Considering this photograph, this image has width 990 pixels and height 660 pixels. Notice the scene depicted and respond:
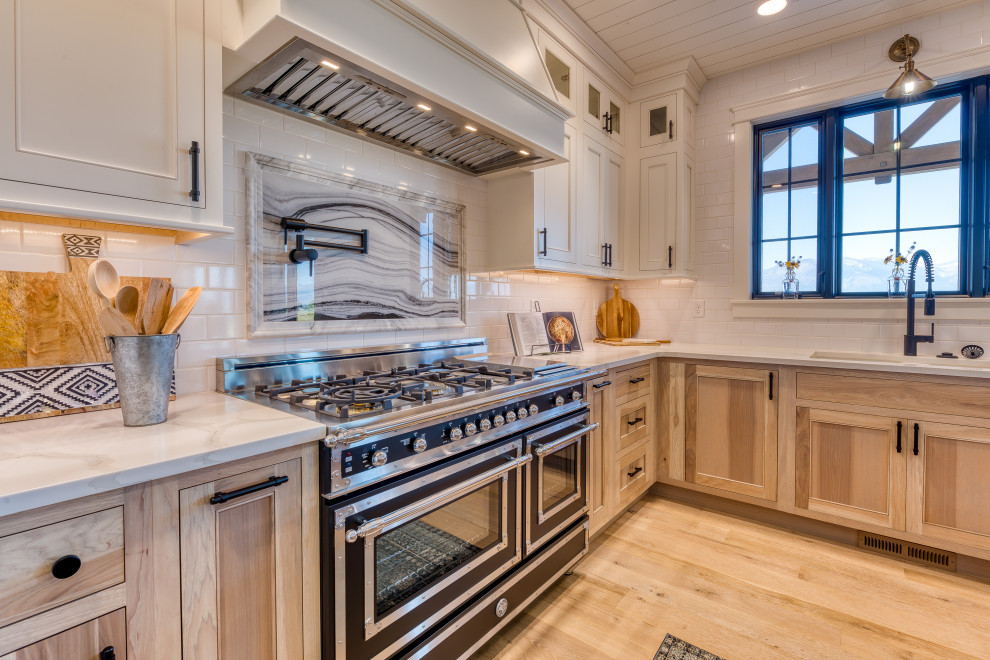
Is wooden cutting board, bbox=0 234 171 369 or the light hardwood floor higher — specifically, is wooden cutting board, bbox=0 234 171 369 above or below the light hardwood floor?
above

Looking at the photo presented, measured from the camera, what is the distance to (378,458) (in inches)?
47.0

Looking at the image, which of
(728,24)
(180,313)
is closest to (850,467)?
(728,24)

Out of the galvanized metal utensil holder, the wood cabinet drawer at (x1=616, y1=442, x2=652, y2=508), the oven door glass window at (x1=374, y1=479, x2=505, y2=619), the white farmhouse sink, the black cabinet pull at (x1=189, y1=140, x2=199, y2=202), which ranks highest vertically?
the black cabinet pull at (x1=189, y1=140, x2=199, y2=202)

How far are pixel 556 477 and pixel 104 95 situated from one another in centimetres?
186

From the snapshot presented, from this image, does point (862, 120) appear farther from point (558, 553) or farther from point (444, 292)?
point (558, 553)

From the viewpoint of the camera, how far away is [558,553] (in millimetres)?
1966

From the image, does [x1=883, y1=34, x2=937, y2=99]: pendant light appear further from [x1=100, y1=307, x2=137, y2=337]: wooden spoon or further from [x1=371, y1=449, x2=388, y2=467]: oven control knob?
[x1=100, y1=307, x2=137, y2=337]: wooden spoon

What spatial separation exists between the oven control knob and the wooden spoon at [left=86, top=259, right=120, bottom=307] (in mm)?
693

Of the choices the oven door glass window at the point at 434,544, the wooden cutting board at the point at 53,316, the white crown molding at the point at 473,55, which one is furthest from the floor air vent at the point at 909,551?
the wooden cutting board at the point at 53,316

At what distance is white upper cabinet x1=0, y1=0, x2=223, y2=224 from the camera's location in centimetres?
96

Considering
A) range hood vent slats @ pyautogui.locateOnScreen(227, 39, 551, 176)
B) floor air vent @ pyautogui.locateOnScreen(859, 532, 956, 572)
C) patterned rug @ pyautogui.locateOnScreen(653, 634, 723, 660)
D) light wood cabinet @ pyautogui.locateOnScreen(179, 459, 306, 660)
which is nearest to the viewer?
light wood cabinet @ pyautogui.locateOnScreen(179, 459, 306, 660)

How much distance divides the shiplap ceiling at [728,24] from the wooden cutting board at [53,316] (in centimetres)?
255

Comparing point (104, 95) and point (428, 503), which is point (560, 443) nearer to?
point (428, 503)

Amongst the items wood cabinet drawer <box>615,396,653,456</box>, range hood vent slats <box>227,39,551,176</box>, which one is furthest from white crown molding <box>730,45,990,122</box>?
wood cabinet drawer <box>615,396,653,456</box>
